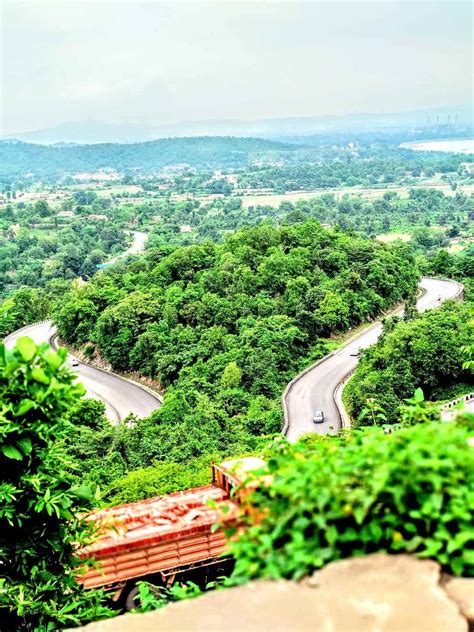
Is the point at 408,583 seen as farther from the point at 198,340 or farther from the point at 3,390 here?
the point at 198,340

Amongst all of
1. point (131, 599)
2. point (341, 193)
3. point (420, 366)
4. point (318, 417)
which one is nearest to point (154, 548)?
point (131, 599)

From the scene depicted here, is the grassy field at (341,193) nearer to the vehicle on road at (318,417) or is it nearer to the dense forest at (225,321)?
the dense forest at (225,321)

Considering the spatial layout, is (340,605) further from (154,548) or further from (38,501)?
(154,548)

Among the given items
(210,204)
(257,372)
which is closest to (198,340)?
(257,372)

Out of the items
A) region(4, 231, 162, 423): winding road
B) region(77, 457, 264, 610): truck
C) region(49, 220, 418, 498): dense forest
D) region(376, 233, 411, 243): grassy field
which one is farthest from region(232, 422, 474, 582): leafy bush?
region(376, 233, 411, 243): grassy field

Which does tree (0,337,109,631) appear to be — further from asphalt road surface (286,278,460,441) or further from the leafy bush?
asphalt road surface (286,278,460,441)

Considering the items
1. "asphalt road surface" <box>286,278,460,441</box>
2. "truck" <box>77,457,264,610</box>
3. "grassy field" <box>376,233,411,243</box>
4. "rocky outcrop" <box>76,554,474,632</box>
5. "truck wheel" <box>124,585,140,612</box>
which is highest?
"rocky outcrop" <box>76,554,474,632</box>

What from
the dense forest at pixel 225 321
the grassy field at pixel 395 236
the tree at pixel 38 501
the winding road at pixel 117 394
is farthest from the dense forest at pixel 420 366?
the grassy field at pixel 395 236
